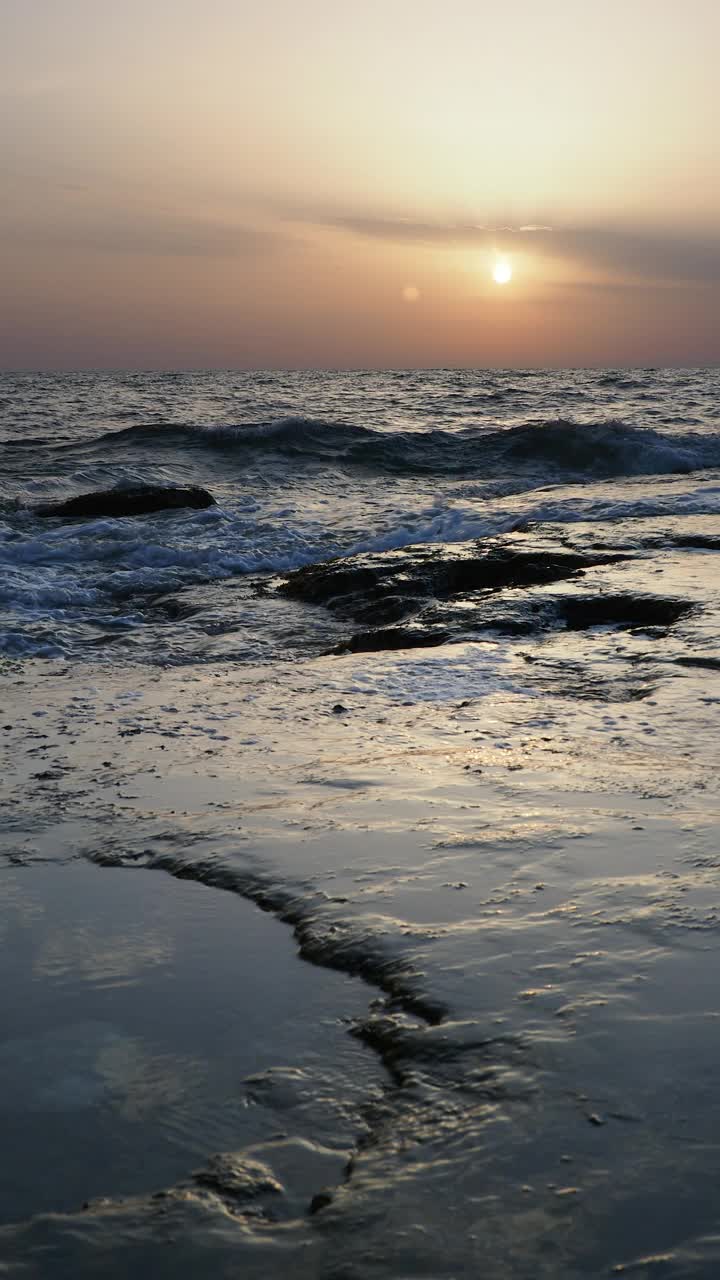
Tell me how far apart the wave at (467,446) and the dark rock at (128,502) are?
19.1 ft

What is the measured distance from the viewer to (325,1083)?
2.00m

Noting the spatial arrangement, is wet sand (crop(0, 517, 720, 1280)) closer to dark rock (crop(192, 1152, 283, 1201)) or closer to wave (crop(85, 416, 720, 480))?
dark rock (crop(192, 1152, 283, 1201))

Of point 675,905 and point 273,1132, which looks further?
point 675,905

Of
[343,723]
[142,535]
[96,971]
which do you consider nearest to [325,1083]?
[96,971]

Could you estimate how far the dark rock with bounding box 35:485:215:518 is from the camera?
42.9 ft

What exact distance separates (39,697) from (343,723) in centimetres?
167

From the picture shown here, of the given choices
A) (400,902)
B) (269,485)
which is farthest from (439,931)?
(269,485)

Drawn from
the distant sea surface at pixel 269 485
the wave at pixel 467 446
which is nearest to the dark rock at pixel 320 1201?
the distant sea surface at pixel 269 485

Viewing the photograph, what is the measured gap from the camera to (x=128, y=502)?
1320 centimetres

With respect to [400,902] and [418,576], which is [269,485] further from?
[400,902]

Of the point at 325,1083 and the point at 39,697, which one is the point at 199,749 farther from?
the point at 325,1083

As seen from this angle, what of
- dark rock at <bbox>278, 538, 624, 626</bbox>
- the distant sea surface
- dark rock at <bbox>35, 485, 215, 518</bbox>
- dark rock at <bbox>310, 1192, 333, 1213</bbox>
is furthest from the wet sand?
dark rock at <bbox>35, 485, 215, 518</bbox>

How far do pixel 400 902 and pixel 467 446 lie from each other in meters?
18.6

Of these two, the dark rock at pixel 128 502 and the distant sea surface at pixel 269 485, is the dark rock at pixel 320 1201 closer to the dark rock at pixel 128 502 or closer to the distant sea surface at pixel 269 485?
the distant sea surface at pixel 269 485
